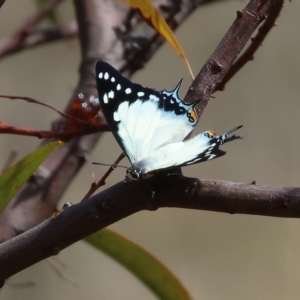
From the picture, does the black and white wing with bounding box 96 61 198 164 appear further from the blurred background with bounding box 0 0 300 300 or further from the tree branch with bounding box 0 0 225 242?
the blurred background with bounding box 0 0 300 300

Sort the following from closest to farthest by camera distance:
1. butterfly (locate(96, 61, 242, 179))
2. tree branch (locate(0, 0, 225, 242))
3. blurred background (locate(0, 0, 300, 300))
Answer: butterfly (locate(96, 61, 242, 179))
tree branch (locate(0, 0, 225, 242))
blurred background (locate(0, 0, 300, 300))

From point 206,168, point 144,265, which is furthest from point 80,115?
point 206,168

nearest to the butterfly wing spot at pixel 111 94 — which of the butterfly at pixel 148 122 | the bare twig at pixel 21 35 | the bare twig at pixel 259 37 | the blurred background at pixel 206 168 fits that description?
the butterfly at pixel 148 122

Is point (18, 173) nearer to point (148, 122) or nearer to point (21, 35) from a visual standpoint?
point (148, 122)

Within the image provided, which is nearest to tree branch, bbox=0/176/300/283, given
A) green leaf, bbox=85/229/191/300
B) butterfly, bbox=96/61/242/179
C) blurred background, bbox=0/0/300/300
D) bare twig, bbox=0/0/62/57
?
butterfly, bbox=96/61/242/179

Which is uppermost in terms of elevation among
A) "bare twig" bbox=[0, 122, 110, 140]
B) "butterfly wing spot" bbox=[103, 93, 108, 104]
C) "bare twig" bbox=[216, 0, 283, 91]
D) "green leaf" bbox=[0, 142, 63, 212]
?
"bare twig" bbox=[216, 0, 283, 91]

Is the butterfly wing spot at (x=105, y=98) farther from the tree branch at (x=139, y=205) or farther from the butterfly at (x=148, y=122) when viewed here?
the tree branch at (x=139, y=205)
